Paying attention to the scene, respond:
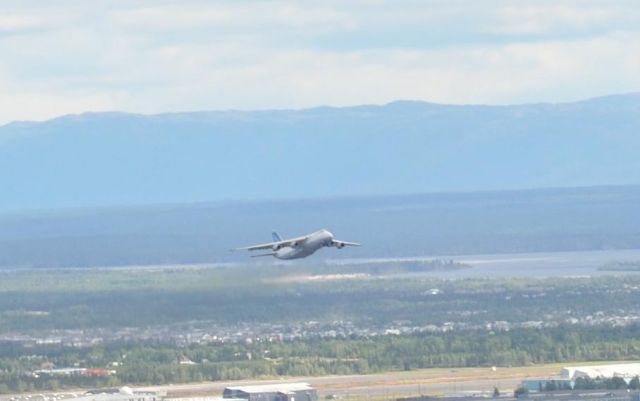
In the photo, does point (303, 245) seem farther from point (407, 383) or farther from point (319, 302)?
point (319, 302)

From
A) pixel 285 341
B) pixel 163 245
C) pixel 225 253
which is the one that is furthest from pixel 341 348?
pixel 163 245

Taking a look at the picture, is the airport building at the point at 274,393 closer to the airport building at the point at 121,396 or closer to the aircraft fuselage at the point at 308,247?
the airport building at the point at 121,396

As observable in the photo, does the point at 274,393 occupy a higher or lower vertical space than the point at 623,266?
lower

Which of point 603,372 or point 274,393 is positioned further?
point 603,372

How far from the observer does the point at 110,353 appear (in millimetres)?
101062

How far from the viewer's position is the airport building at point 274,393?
3115 inches

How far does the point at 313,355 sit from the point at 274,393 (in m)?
18.5

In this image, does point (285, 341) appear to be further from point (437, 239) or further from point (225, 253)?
point (437, 239)

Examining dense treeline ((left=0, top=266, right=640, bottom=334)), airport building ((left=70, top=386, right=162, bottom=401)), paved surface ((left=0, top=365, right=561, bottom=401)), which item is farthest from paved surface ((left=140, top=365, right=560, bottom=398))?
dense treeline ((left=0, top=266, right=640, bottom=334))

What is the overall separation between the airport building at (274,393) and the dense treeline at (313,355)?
8414 millimetres

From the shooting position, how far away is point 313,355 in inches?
3871

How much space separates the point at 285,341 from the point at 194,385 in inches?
631

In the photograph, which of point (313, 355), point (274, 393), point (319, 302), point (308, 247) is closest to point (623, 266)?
point (319, 302)

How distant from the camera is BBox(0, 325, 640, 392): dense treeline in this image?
302 feet
